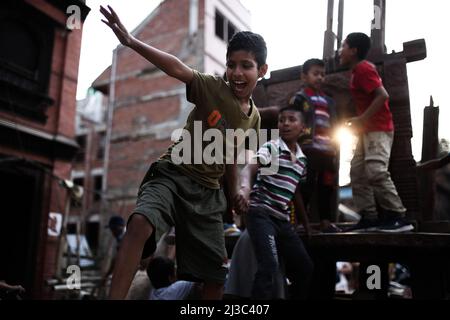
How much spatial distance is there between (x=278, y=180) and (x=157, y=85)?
1622 cm

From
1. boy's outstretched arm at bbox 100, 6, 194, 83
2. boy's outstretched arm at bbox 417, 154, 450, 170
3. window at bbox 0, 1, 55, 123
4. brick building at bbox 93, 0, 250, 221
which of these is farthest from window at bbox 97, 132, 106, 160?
boy's outstretched arm at bbox 100, 6, 194, 83

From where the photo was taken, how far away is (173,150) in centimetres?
228

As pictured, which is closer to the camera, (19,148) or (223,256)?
(223,256)

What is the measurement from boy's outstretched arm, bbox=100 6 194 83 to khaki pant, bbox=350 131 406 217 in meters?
2.18

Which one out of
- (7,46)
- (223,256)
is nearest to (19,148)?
(7,46)

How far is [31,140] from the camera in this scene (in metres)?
8.71

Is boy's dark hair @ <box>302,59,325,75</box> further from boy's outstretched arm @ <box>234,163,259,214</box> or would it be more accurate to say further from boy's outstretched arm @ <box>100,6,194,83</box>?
boy's outstretched arm @ <box>100,6,194,83</box>

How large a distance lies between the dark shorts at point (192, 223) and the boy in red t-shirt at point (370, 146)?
1.72 metres

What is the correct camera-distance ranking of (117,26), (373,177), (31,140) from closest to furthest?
(117,26), (373,177), (31,140)

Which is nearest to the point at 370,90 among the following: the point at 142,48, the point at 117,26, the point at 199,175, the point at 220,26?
the point at 199,175

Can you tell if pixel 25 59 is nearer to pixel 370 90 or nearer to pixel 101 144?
pixel 370 90
